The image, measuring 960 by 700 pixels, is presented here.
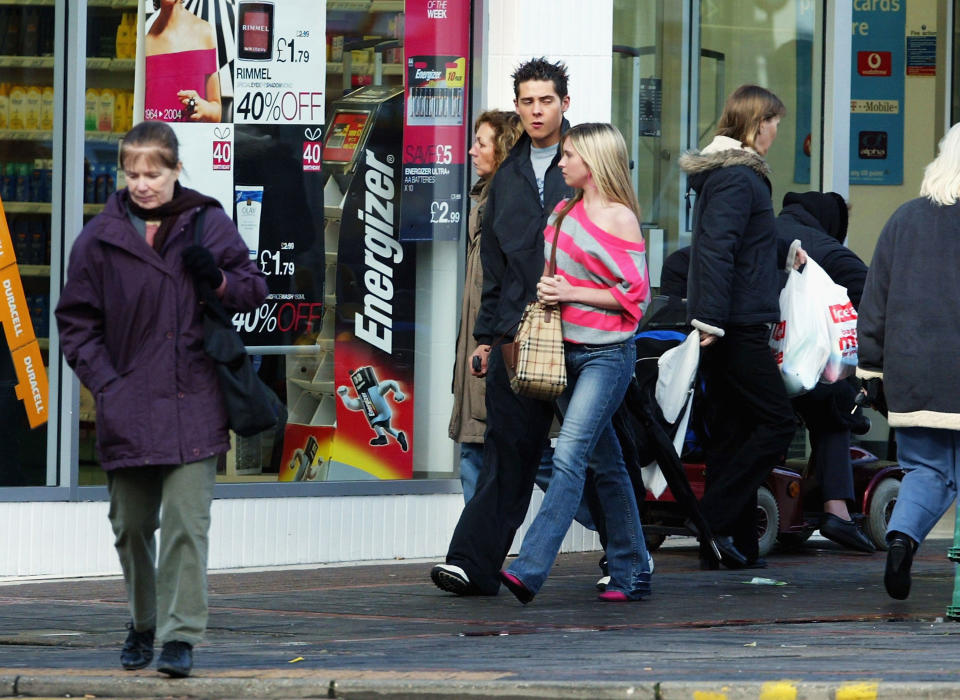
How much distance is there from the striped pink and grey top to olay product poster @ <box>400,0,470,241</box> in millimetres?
2555

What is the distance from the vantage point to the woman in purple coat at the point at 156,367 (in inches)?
214

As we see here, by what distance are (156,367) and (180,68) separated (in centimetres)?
390

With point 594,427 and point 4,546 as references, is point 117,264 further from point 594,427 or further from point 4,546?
point 4,546

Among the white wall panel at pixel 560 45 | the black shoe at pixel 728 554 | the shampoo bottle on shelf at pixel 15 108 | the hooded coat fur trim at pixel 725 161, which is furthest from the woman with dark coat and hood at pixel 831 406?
the shampoo bottle on shelf at pixel 15 108

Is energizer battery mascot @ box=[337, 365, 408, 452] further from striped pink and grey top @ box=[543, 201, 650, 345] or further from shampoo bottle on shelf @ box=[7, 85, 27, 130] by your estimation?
striped pink and grey top @ box=[543, 201, 650, 345]

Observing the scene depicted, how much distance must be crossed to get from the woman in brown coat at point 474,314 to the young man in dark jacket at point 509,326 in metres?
0.41

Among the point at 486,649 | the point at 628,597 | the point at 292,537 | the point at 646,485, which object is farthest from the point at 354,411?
the point at 486,649

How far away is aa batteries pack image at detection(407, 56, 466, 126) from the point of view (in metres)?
9.62

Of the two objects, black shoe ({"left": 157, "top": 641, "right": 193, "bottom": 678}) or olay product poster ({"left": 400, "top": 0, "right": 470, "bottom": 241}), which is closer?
black shoe ({"left": 157, "top": 641, "right": 193, "bottom": 678})

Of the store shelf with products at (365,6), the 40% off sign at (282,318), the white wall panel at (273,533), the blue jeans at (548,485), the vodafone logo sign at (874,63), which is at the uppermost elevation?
the vodafone logo sign at (874,63)

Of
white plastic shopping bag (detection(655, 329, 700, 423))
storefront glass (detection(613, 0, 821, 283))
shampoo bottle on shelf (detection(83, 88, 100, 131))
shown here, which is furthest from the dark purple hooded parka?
storefront glass (detection(613, 0, 821, 283))

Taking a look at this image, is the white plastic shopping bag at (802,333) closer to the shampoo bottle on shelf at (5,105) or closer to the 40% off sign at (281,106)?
the 40% off sign at (281,106)

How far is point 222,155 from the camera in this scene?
9.16 m

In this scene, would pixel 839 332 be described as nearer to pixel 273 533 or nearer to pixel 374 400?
pixel 374 400
